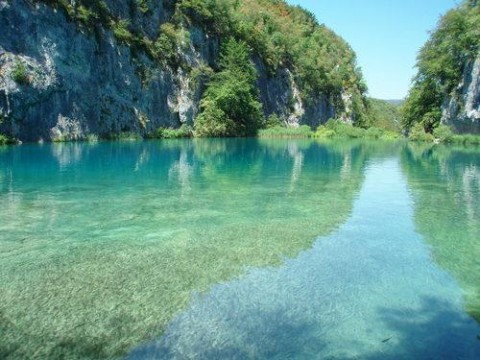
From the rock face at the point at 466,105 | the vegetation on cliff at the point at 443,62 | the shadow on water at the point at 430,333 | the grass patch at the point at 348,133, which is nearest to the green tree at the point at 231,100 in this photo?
the grass patch at the point at 348,133

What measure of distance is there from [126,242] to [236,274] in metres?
2.93

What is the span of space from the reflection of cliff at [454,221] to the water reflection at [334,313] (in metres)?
0.32

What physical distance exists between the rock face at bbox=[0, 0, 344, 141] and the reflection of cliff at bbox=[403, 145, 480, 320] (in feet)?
104

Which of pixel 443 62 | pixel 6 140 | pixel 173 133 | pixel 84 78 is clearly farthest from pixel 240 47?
pixel 6 140

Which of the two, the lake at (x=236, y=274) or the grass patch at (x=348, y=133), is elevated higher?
the grass patch at (x=348, y=133)

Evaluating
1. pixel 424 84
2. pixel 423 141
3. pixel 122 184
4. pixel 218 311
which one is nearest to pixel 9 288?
pixel 218 311

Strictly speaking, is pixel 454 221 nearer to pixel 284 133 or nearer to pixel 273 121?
pixel 284 133

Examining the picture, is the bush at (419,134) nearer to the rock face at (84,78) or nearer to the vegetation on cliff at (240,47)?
the vegetation on cliff at (240,47)

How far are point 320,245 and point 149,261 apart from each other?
3.57 meters

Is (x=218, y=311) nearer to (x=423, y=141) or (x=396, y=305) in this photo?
(x=396, y=305)

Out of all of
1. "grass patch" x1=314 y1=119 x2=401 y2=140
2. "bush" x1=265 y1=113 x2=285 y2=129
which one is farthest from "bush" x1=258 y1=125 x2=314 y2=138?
"grass patch" x1=314 y1=119 x2=401 y2=140

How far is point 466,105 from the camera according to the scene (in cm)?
6225

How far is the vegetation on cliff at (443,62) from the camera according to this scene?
2448 inches

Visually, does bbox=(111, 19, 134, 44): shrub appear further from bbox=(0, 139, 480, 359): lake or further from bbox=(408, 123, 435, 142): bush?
bbox=(408, 123, 435, 142): bush
